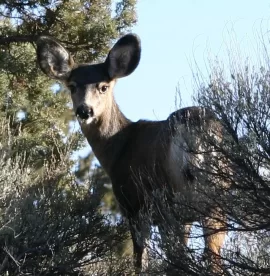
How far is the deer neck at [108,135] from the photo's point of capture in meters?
14.2

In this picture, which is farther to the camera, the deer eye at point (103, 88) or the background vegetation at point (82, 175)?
the deer eye at point (103, 88)

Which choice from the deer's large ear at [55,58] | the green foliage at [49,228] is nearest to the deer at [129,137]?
the deer's large ear at [55,58]

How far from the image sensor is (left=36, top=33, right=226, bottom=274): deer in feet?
39.0

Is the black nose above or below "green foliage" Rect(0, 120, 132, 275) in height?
above

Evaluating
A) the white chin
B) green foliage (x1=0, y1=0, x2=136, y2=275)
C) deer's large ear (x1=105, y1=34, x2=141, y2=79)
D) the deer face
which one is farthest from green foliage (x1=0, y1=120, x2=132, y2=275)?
deer's large ear (x1=105, y1=34, x2=141, y2=79)

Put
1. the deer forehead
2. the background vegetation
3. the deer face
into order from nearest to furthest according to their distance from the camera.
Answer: the background vegetation
the deer face
the deer forehead

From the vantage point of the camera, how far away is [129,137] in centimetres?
1423

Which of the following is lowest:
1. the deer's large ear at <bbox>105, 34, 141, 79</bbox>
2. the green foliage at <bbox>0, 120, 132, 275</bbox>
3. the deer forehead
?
the green foliage at <bbox>0, 120, 132, 275</bbox>

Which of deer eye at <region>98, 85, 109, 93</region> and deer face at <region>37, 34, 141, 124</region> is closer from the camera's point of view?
deer face at <region>37, 34, 141, 124</region>

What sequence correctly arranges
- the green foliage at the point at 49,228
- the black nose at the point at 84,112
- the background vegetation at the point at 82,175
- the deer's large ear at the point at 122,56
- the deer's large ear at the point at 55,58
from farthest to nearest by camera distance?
the deer's large ear at the point at 55,58
the deer's large ear at the point at 122,56
the black nose at the point at 84,112
the green foliage at the point at 49,228
the background vegetation at the point at 82,175

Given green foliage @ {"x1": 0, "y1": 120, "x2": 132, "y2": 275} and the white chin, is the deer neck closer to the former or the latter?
the white chin

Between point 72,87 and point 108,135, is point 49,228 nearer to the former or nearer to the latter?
point 108,135

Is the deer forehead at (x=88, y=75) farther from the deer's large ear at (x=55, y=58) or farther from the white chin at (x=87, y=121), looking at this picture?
the white chin at (x=87, y=121)

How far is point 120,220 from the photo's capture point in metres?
13.8
